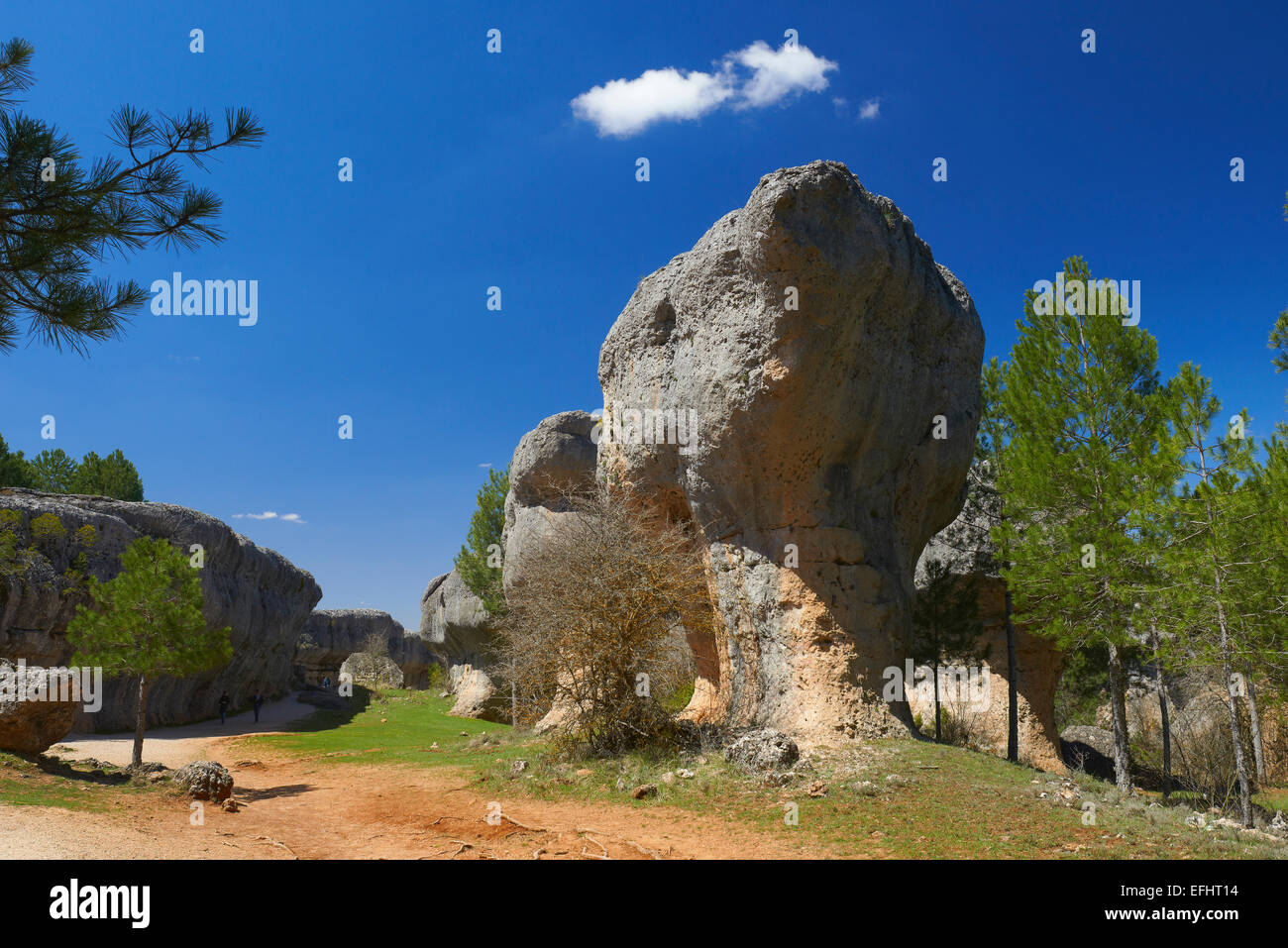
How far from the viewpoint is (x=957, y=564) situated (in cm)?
2430

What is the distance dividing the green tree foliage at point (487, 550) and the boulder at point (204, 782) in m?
20.2

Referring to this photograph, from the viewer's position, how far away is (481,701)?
3638cm

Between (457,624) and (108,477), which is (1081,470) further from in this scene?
(108,477)

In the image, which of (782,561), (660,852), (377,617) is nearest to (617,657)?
(782,561)

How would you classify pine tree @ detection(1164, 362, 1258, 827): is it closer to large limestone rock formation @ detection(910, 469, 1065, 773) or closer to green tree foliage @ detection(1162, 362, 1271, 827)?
green tree foliage @ detection(1162, 362, 1271, 827)

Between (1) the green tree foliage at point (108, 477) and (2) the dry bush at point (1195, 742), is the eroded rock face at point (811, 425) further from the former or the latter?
(1) the green tree foliage at point (108, 477)

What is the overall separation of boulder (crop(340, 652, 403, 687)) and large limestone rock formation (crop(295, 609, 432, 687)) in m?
0.62

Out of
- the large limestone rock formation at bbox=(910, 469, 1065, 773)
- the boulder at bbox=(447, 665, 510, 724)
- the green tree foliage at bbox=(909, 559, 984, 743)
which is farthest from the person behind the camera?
the boulder at bbox=(447, 665, 510, 724)

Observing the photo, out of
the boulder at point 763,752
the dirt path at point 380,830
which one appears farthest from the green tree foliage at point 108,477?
the boulder at point 763,752

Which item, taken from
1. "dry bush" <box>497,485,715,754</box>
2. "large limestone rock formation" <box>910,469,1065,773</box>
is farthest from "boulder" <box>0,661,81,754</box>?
"large limestone rock formation" <box>910,469,1065,773</box>

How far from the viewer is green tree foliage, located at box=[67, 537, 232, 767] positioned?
1512 centimetres

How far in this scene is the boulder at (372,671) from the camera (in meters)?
62.9

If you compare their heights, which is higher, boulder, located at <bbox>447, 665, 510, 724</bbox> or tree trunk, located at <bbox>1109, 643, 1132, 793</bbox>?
tree trunk, located at <bbox>1109, 643, 1132, 793</bbox>
